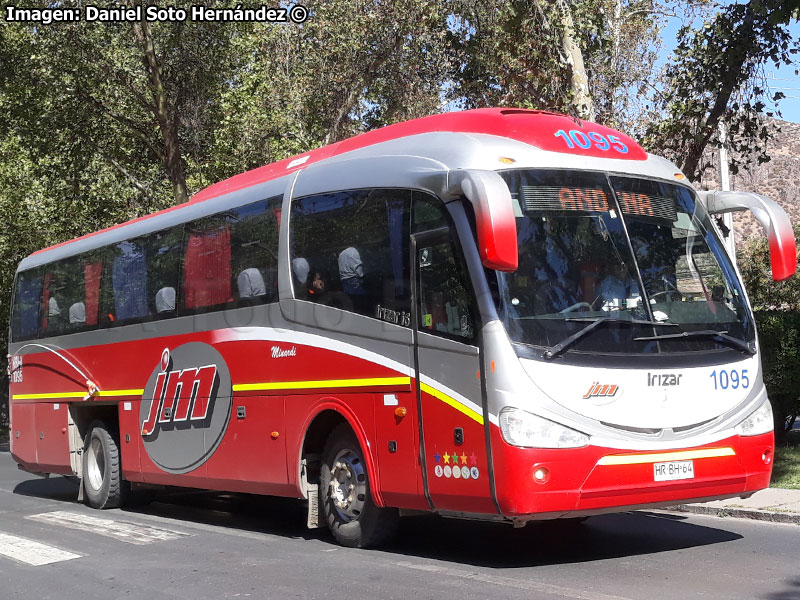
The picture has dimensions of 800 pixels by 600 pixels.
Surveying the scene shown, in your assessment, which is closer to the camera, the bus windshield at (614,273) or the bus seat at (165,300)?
the bus windshield at (614,273)

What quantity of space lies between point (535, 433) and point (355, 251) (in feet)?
8.29

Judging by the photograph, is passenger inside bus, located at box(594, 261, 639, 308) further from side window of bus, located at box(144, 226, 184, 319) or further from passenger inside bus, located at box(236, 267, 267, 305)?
side window of bus, located at box(144, 226, 184, 319)

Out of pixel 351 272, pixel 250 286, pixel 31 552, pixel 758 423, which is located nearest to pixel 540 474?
pixel 758 423

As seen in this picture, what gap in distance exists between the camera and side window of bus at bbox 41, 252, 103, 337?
45.4ft

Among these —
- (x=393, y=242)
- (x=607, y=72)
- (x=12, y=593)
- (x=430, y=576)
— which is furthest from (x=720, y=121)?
(x=12, y=593)

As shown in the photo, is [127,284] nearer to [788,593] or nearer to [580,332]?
[580,332]

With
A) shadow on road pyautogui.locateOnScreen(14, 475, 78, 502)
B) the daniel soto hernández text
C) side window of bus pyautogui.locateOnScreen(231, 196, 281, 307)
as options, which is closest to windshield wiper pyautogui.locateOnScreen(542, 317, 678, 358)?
side window of bus pyautogui.locateOnScreen(231, 196, 281, 307)

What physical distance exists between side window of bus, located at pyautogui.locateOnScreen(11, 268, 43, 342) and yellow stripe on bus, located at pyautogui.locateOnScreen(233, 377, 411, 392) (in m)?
6.16

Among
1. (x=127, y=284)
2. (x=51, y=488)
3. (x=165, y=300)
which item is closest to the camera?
(x=165, y=300)

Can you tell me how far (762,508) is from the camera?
9.98 metres

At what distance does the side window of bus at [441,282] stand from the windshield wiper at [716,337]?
1.27 meters

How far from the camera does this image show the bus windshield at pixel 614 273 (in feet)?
24.8

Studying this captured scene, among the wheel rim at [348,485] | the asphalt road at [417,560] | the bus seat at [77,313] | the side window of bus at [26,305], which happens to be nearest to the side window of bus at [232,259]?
the wheel rim at [348,485]

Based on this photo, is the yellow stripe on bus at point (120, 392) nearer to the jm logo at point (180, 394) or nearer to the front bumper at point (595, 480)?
the jm logo at point (180, 394)
